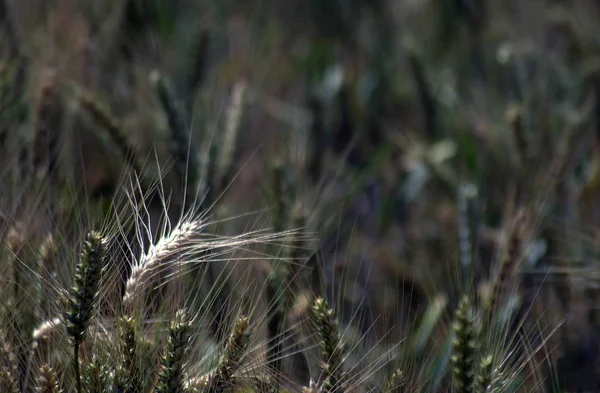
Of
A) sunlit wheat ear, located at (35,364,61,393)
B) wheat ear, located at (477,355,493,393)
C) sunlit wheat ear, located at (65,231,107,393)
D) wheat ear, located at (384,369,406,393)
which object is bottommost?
wheat ear, located at (384,369,406,393)

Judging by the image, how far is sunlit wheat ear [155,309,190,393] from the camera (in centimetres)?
99

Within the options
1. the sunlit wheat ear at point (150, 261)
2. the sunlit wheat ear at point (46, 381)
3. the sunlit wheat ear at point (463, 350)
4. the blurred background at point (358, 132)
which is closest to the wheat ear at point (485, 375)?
the sunlit wheat ear at point (463, 350)

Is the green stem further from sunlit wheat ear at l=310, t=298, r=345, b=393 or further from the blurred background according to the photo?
the blurred background

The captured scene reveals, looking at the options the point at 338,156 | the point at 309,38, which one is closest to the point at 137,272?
the point at 338,156

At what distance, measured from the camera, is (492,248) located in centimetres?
201

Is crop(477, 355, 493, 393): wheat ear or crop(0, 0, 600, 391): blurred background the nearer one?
crop(477, 355, 493, 393): wheat ear

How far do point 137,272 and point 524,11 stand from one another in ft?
9.20

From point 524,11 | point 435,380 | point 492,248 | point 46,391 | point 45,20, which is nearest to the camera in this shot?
point 46,391

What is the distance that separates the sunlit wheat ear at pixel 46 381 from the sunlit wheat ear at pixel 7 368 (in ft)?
0.17

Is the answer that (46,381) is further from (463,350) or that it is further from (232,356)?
(463,350)

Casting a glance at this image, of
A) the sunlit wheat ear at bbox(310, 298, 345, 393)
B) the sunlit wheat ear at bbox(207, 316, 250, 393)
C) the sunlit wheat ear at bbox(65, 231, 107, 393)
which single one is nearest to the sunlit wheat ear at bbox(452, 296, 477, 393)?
the sunlit wheat ear at bbox(310, 298, 345, 393)

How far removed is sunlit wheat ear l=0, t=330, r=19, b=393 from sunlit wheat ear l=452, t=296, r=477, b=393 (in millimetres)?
586

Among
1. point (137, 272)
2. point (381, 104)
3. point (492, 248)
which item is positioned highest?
point (137, 272)

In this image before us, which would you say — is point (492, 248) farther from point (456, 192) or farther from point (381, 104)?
point (381, 104)
